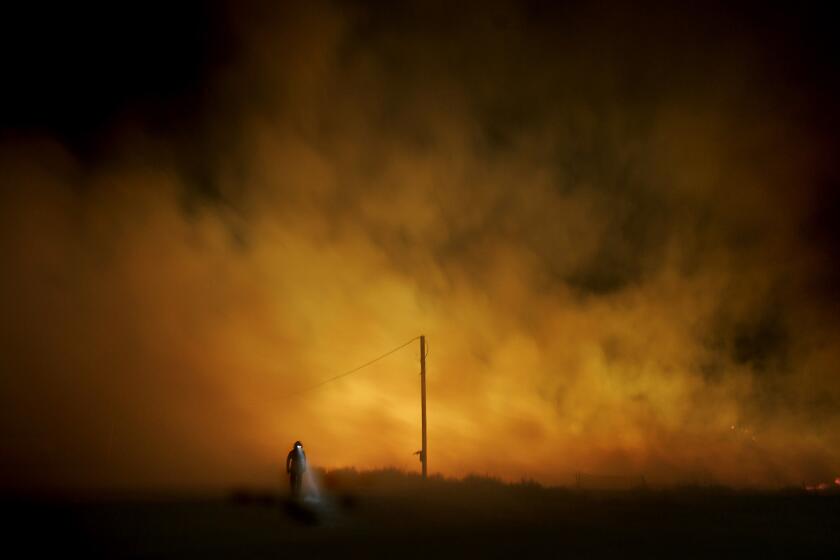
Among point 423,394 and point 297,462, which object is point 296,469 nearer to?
point 297,462

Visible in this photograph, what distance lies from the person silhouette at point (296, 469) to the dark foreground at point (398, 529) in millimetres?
756

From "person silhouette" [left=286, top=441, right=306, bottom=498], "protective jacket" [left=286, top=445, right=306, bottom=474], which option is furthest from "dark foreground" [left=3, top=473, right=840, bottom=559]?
"protective jacket" [left=286, top=445, right=306, bottom=474]

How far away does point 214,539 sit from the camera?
13195 millimetres

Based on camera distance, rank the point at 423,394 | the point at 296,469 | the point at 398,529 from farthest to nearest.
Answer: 1. the point at 423,394
2. the point at 296,469
3. the point at 398,529

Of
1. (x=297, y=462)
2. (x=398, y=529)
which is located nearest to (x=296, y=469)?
(x=297, y=462)

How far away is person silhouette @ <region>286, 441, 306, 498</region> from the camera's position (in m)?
21.5

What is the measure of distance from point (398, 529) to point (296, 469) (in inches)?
290

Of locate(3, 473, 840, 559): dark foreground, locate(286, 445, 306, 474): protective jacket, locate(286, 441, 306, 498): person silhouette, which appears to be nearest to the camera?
locate(3, 473, 840, 559): dark foreground

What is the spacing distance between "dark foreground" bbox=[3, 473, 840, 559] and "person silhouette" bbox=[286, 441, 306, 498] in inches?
29.7

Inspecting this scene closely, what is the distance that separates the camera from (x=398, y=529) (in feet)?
50.2

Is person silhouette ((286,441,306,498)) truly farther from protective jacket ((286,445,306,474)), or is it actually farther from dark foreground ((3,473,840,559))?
dark foreground ((3,473,840,559))

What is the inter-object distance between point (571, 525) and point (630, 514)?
5321 millimetres

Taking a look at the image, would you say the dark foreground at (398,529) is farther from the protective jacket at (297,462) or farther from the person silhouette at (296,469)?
the protective jacket at (297,462)

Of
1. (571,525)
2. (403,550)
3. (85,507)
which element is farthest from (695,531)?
(85,507)
